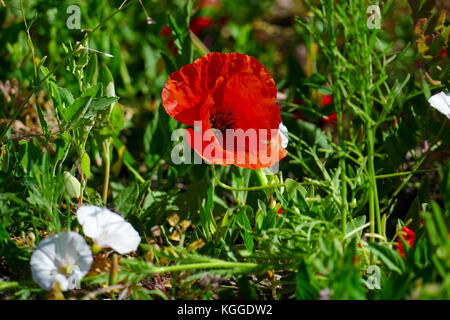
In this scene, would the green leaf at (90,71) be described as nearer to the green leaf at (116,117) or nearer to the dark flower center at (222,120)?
the green leaf at (116,117)

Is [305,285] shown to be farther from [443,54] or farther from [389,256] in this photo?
[443,54]

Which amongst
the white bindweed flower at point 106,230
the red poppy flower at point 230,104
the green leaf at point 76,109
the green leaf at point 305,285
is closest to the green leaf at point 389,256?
the green leaf at point 305,285

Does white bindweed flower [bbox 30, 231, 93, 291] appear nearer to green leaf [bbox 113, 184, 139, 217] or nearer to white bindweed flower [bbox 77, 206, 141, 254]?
white bindweed flower [bbox 77, 206, 141, 254]

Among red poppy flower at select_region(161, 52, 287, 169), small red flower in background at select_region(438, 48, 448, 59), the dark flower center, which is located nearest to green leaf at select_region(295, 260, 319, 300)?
red poppy flower at select_region(161, 52, 287, 169)

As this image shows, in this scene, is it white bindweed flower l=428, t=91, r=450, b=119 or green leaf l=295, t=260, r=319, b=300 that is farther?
white bindweed flower l=428, t=91, r=450, b=119

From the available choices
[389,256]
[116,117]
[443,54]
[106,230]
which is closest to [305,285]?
[389,256]
